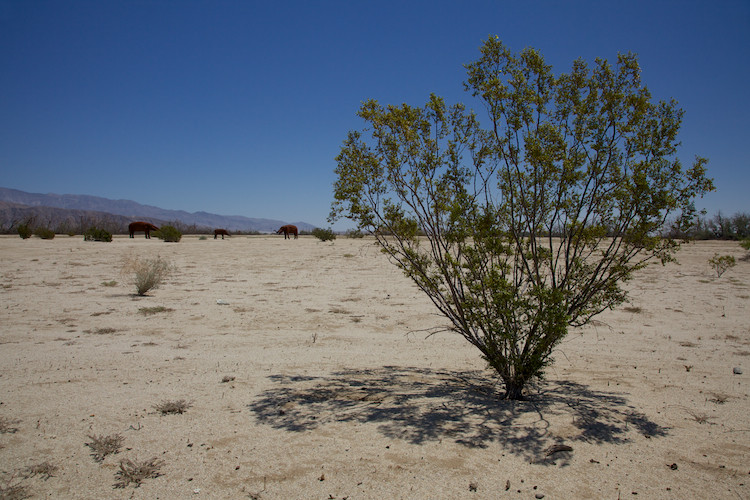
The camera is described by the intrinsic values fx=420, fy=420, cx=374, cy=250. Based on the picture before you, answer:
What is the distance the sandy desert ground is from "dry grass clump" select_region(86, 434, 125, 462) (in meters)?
0.05

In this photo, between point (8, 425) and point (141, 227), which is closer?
point (8, 425)

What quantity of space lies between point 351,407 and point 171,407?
6.24 feet

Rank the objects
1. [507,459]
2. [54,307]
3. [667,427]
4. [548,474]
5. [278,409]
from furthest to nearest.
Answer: [54,307] < [278,409] < [667,427] < [507,459] < [548,474]

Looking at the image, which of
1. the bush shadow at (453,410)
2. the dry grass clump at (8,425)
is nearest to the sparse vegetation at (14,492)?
the dry grass clump at (8,425)

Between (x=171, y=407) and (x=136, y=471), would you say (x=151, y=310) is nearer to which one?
(x=171, y=407)

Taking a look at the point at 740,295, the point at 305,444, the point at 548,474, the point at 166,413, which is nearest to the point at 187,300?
the point at 166,413

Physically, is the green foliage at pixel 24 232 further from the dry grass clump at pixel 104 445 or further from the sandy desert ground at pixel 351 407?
the dry grass clump at pixel 104 445

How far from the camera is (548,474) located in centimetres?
333

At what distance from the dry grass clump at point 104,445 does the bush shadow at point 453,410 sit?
49.0 inches

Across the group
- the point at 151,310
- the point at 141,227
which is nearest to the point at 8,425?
the point at 151,310

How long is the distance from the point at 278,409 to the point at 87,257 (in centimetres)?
1856

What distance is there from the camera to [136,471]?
3.27m

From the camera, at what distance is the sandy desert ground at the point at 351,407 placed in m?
3.24

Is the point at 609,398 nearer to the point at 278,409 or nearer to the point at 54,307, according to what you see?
the point at 278,409
